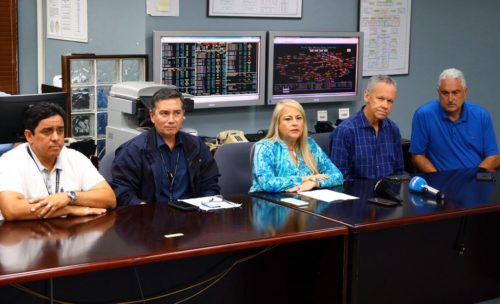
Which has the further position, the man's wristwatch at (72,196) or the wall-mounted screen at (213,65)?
the wall-mounted screen at (213,65)

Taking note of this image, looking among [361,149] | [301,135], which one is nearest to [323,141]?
[361,149]

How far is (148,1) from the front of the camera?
15.4ft

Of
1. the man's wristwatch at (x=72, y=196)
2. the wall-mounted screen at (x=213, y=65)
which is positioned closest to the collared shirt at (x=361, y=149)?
the wall-mounted screen at (x=213, y=65)

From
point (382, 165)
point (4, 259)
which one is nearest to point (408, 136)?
point (382, 165)

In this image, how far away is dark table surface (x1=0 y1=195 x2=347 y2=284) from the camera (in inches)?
92.3

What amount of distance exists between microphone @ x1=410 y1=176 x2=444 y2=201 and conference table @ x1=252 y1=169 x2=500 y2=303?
0.03 meters

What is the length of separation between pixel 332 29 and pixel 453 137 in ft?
4.72

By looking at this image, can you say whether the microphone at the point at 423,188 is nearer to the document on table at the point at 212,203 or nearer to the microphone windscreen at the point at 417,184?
the microphone windscreen at the point at 417,184

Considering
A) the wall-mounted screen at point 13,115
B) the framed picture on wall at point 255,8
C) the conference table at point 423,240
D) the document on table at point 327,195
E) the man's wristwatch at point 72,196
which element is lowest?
the conference table at point 423,240

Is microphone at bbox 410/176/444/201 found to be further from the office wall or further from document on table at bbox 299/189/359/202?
the office wall

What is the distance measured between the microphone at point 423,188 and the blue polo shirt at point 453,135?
101cm

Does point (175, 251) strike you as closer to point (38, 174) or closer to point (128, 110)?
point (38, 174)

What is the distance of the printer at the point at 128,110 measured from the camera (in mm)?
4223

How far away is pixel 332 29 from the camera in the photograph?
18.4 ft
